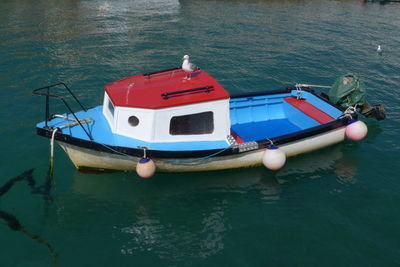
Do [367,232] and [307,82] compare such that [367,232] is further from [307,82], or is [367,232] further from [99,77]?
[99,77]

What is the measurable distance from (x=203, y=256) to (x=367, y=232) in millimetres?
4800

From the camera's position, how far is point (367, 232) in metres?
9.70

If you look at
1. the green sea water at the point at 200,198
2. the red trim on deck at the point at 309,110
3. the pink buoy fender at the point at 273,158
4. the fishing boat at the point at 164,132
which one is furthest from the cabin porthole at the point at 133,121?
the red trim on deck at the point at 309,110

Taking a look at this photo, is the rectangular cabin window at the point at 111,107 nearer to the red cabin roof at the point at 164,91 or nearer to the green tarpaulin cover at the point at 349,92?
the red cabin roof at the point at 164,91

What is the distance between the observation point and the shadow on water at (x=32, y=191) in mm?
9109

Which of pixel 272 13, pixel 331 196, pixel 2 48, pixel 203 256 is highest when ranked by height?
pixel 272 13

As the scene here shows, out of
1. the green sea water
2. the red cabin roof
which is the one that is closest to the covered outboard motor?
the green sea water

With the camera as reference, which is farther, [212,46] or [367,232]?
[212,46]

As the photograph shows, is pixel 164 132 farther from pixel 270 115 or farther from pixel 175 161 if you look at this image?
pixel 270 115

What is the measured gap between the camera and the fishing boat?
10.2 meters

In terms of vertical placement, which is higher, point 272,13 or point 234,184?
point 272,13

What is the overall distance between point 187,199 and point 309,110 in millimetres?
7052

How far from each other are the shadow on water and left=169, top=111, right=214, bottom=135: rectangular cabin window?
4.16m

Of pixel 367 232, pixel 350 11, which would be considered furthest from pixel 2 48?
pixel 350 11
